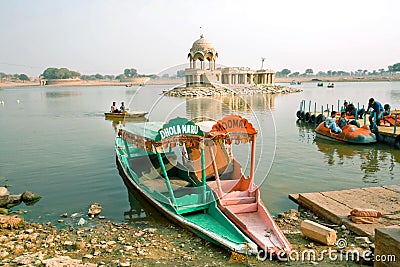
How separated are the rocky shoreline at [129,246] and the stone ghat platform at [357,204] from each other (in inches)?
9.0

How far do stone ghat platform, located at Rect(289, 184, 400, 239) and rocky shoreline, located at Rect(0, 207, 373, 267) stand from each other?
229 mm

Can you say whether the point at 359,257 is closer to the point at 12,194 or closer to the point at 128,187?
the point at 128,187

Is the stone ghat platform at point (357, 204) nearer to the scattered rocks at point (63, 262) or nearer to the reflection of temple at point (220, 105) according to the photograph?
the reflection of temple at point (220, 105)

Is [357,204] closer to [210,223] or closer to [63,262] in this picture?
[210,223]

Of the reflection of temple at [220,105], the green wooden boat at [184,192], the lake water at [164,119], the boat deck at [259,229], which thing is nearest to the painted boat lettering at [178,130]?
the green wooden boat at [184,192]

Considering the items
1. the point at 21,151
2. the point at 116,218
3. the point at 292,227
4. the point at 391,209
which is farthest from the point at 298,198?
the point at 21,151

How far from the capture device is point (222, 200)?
8453mm

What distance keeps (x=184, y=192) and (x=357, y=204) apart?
14.5ft

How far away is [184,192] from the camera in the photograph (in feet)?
31.3

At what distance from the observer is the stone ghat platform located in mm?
8211

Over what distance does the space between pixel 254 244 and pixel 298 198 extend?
11.8ft

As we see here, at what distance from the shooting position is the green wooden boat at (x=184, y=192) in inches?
300

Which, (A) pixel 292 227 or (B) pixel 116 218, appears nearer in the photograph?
(A) pixel 292 227

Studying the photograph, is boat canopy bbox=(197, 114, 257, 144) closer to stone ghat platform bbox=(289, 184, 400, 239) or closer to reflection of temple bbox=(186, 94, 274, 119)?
reflection of temple bbox=(186, 94, 274, 119)
